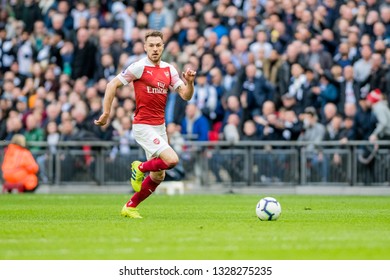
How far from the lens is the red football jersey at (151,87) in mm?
17359

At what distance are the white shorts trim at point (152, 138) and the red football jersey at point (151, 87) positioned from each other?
3.0 inches

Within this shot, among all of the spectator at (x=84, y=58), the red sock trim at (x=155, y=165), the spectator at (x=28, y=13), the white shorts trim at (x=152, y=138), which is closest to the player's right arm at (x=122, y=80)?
the white shorts trim at (x=152, y=138)

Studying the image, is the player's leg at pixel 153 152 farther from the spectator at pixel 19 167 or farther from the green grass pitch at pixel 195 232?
the spectator at pixel 19 167

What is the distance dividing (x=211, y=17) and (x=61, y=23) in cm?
493

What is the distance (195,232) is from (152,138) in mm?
3003

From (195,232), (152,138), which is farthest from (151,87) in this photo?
(195,232)

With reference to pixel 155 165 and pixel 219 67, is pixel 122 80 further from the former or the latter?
pixel 219 67

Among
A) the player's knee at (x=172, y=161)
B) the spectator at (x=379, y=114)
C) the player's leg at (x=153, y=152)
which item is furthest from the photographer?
the spectator at (x=379, y=114)

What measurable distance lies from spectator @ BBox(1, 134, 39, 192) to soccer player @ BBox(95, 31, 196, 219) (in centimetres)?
1142

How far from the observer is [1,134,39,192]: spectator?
2867cm

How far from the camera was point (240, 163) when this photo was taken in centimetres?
2845

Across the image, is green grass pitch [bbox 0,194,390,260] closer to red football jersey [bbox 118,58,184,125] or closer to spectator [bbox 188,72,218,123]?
red football jersey [bbox 118,58,184,125]

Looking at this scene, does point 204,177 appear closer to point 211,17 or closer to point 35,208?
point 211,17
